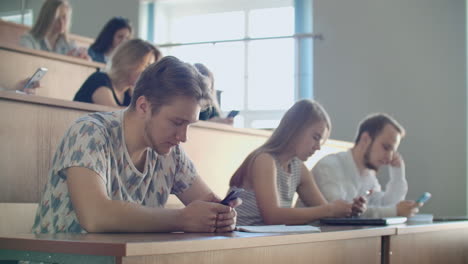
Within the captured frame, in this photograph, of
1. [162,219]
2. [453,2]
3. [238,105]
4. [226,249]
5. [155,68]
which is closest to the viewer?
[226,249]

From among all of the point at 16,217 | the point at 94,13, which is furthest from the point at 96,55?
the point at 16,217

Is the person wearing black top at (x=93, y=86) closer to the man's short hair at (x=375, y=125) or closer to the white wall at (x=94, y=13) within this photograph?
the man's short hair at (x=375, y=125)

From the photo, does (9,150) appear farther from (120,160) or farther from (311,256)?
(311,256)

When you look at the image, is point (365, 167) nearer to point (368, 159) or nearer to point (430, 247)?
point (368, 159)

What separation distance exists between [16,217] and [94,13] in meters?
4.92

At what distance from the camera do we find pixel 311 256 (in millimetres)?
1555

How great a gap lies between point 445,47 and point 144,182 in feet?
12.2

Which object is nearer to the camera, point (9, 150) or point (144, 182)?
point (144, 182)

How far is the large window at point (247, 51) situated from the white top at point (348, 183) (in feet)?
6.82

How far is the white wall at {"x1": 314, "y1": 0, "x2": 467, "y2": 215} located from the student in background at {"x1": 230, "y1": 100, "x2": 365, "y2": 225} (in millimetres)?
2343

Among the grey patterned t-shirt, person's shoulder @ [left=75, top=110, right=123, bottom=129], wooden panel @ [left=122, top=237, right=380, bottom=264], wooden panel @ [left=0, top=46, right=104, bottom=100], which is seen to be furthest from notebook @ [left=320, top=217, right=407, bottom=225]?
wooden panel @ [left=0, top=46, right=104, bottom=100]

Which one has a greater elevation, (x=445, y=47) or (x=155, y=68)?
(x=445, y=47)

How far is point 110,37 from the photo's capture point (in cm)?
465

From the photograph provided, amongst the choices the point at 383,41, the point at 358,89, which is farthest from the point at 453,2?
the point at 358,89
